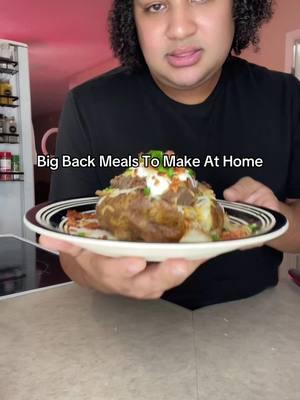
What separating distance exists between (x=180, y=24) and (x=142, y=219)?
17.6 inches

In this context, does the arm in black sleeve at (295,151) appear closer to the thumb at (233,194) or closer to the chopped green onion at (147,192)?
the thumb at (233,194)

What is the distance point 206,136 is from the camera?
0.99 metres

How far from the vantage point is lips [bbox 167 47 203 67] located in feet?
2.74

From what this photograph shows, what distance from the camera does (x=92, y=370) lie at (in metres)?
0.57

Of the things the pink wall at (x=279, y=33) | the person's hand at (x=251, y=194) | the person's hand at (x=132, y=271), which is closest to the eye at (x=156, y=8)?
the person's hand at (x=251, y=194)

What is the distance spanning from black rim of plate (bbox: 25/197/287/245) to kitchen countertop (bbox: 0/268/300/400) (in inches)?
8.0

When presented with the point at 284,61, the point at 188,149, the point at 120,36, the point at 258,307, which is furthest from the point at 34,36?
the point at 258,307

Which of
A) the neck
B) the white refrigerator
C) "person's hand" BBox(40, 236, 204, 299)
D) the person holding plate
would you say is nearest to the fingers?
"person's hand" BBox(40, 236, 204, 299)

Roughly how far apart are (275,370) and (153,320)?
24cm

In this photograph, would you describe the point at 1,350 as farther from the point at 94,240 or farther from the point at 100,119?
the point at 100,119

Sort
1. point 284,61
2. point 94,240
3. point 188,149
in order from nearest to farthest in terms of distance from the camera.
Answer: point 94,240 < point 188,149 < point 284,61

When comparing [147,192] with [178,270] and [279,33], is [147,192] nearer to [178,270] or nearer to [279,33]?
[178,270]

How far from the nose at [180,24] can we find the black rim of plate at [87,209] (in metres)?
0.35

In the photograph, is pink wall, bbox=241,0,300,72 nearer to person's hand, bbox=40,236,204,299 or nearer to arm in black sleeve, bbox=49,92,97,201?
arm in black sleeve, bbox=49,92,97,201
